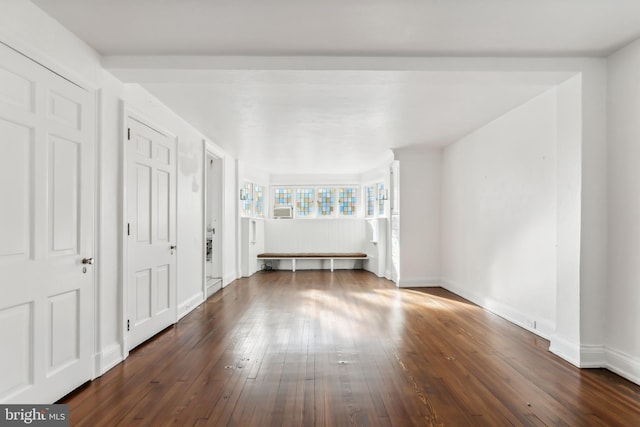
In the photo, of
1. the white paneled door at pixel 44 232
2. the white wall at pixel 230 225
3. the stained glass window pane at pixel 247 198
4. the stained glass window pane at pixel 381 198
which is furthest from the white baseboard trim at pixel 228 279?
the white paneled door at pixel 44 232

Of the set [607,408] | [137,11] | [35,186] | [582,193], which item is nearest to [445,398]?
[607,408]

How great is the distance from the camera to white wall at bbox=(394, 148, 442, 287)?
699 cm

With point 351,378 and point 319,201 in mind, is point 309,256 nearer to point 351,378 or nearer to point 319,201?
point 319,201

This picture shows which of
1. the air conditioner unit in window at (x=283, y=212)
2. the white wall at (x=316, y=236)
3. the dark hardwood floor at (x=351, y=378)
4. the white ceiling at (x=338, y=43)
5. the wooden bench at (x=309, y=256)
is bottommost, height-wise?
the dark hardwood floor at (x=351, y=378)

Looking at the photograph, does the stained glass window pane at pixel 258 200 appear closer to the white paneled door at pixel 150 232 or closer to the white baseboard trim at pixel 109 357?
the white paneled door at pixel 150 232

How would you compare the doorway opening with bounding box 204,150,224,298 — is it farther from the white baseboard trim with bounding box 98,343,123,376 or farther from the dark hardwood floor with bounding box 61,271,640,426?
the white baseboard trim with bounding box 98,343,123,376

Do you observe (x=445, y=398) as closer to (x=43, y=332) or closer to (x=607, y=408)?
(x=607, y=408)

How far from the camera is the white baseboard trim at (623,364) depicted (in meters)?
2.85

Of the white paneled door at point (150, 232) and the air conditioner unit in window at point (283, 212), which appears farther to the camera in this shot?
the air conditioner unit in window at point (283, 212)

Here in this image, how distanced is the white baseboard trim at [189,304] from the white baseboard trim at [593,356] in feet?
13.6

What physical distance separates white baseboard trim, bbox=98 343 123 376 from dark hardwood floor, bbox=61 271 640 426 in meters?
0.06

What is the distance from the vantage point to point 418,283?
7000 millimetres

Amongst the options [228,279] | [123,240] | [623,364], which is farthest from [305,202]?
[623,364]

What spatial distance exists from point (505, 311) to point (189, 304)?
3999 mm
